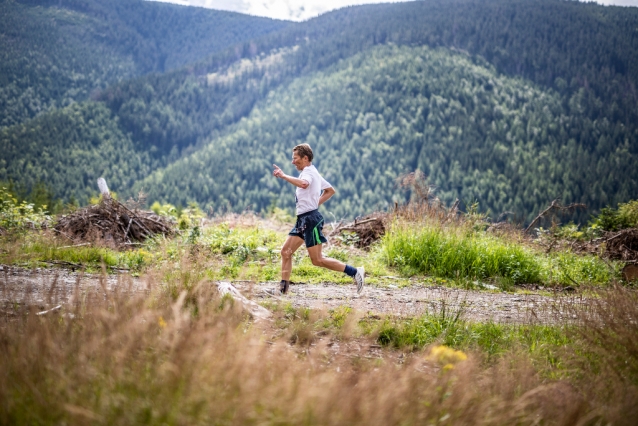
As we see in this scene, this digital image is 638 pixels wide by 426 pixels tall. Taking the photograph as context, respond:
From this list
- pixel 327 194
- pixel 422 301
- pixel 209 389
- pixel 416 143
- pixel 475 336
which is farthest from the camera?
pixel 416 143

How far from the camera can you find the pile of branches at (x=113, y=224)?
34.3 feet

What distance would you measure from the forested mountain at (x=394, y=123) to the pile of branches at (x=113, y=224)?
69448mm

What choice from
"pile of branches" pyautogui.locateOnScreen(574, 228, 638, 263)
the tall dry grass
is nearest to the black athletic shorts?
the tall dry grass

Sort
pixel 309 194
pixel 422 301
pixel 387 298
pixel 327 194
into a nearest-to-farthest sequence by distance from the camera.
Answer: pixel 309 194 → pixel 422 301 → pixel 387 298 → pixel 327 194

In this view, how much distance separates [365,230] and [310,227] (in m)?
6.14

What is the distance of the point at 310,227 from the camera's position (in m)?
5.98

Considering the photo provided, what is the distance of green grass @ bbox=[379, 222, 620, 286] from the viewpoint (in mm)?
8383

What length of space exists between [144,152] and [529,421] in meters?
157

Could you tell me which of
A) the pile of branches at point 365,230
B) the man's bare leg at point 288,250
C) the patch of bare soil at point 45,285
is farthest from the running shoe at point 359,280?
the pile of branches at point 365,230

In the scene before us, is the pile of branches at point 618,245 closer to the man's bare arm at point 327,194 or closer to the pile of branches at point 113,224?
the man's bare arm at point 327,194

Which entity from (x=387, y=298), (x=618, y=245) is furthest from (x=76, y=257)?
(x=618, y=245)

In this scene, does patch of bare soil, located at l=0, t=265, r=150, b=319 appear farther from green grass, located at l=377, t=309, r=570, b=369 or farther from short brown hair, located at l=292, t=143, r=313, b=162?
short brown hair, located at l=292, t=143, r=313, b=162

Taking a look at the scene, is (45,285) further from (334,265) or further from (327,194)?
(327,194)

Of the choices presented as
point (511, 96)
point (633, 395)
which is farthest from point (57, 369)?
point (511, 96)
